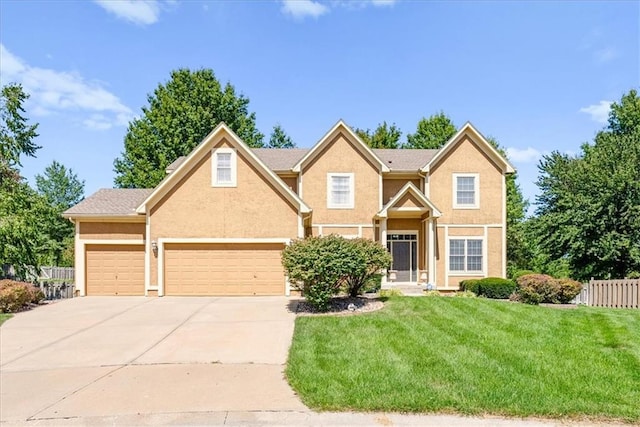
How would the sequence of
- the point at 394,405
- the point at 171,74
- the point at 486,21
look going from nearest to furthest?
the point at 394,405
the point at 486,21
the point at 171,74

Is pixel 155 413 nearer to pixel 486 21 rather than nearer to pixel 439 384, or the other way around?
pixel 439 384

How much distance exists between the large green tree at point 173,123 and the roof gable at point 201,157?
1811cm

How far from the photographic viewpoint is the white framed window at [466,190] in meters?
21.2

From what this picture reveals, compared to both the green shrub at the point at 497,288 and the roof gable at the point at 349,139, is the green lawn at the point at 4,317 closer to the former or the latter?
the roof gable at the point at 349,139

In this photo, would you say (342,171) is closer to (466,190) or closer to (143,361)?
(466,190)

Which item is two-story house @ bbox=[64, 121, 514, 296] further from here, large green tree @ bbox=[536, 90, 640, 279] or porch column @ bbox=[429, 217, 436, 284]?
large green tree @ bbox=[536, 90, 640, 279]

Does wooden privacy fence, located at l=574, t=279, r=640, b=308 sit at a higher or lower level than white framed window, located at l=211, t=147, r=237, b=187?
lower

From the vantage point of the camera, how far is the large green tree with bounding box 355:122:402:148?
1597 inches

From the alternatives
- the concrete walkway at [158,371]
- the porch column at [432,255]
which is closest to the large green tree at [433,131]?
the porch column at [432,255]

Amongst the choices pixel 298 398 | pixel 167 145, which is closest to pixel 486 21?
pixel 298 398

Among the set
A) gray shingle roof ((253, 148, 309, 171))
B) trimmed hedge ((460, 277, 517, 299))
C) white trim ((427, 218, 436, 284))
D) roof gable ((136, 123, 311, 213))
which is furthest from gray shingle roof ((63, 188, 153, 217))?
trimmed hedge ((460, 277, 517, 299))

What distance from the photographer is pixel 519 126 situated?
23609mm

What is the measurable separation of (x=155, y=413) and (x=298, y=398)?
194 centimetres

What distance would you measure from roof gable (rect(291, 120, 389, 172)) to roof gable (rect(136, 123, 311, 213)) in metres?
2.75
